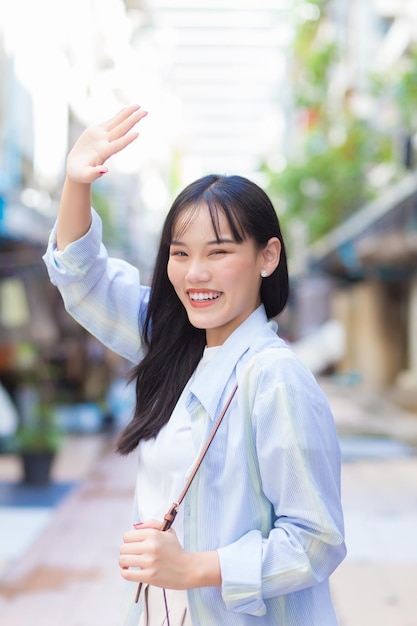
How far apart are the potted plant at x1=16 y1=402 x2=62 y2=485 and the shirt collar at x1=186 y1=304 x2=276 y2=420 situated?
7.19 metres

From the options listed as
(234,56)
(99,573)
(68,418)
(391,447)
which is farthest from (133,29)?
(234,56)

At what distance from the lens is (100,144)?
1.74 m


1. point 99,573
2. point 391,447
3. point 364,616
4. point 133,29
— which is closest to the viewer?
point 364,616

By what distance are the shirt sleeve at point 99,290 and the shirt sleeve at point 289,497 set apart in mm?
521

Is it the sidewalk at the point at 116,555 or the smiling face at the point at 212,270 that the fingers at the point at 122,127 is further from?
the sidewalk at the point at 116,555

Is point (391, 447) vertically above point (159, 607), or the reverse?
point (159, 607)

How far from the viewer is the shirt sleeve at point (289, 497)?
1.43 metres

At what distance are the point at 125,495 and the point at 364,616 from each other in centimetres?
412

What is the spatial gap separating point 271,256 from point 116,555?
4796 mm

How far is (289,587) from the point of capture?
56.7 inches

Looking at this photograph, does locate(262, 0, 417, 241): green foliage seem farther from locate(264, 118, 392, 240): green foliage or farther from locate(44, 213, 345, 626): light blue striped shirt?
locate(44, 213, 345, 626): light blue striped shirt

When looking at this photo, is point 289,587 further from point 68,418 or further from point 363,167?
point 363,167

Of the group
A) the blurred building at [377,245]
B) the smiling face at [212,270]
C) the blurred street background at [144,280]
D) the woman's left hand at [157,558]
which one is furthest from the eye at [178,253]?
the blurred building at [377,245]

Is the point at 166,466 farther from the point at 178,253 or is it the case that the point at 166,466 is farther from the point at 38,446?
the point at 38,446
